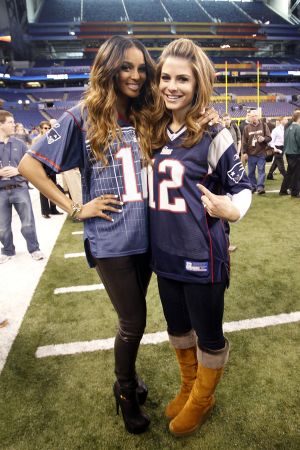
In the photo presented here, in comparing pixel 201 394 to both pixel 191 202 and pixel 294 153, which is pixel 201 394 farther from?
pixel 294 153

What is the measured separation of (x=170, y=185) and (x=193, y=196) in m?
0.12

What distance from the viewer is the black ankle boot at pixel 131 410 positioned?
6.24 feet

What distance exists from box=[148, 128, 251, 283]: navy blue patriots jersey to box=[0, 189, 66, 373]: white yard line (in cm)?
182

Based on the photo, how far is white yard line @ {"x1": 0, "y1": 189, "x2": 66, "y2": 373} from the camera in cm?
309

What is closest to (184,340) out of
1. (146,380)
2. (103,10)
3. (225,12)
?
(146,380)

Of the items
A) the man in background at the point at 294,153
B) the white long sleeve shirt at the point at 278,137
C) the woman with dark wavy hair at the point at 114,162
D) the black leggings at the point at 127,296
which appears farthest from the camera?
the white long sleeve shirt at the point at 278,137

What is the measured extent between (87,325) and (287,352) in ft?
5.58

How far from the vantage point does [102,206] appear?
1.64 meters

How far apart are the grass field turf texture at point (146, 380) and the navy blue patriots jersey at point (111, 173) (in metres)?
1.12

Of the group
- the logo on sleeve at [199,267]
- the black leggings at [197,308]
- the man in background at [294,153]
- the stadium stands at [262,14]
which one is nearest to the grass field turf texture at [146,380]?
the black leggings at [197,308]

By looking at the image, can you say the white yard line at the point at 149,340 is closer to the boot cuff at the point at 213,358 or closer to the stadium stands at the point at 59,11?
the boot cuff at the point at 213,358

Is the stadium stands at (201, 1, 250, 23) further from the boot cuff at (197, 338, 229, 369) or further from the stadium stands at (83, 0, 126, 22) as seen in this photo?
the boot cuff at (197, 338, 229, 369)

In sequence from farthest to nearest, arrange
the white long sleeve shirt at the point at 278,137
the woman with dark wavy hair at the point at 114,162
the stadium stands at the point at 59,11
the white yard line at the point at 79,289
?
the stadium stands at the point at 59,11 < the white long sleeve shirt at the point at 278,137 < the white yard line at the point at 79,289 < the woman with dark wavy hair at the point at 114,162

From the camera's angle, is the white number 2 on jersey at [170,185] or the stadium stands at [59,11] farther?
the stadium stands at [59,11]
